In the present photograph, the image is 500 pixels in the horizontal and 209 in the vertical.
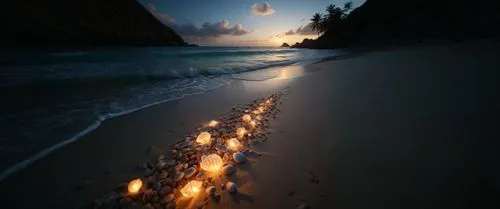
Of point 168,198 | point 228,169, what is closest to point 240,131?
point 228,169

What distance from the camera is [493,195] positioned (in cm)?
138

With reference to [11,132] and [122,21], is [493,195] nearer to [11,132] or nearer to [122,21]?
[11,132]

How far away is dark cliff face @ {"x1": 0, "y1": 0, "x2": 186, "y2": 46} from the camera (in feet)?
122

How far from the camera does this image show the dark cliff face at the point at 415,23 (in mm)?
30434

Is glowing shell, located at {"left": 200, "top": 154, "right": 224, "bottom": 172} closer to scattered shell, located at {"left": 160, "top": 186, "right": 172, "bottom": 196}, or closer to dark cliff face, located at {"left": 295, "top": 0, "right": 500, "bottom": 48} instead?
scattered shell, located at {"left": 160, "top": 186, "right": 172, "bottom": 196}

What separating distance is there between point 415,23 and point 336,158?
179 ft

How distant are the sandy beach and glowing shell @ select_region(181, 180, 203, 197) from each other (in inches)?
7.2

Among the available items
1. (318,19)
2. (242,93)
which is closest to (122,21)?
(318,19)

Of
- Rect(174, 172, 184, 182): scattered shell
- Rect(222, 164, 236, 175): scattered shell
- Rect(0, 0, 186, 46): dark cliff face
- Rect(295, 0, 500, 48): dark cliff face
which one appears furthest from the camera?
Rect(0, 0, 186, 46): dark cliff face

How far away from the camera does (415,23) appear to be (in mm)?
40094

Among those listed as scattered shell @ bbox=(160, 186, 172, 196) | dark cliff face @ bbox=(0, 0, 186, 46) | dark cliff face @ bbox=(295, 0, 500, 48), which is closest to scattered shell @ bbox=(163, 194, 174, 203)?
scattered shell @ bbox=(160, 186, 172, 196)

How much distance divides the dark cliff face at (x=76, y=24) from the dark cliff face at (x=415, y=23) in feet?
195

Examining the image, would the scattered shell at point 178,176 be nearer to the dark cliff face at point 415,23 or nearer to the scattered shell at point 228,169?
the scattered shell at point 228,169

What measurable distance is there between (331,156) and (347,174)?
319 millimetres
